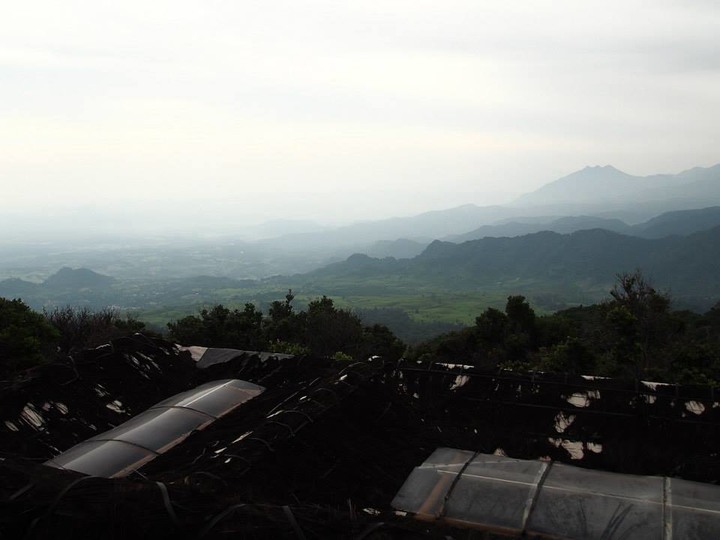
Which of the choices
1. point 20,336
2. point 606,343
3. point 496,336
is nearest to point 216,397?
point 20,336

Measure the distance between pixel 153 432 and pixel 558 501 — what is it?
201 inches

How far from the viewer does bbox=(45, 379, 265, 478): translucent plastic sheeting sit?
6551 millimetres

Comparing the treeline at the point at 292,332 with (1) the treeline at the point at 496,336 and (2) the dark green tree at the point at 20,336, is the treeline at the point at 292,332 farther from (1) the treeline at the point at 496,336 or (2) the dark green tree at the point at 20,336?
(2) the dark green tree at the point at 20,336

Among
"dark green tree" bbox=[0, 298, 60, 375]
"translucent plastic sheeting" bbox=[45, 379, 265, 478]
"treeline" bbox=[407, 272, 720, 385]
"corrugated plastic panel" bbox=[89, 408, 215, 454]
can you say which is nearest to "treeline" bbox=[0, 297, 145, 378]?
"dark green tree" bbox=[0, 298, 60, 375]

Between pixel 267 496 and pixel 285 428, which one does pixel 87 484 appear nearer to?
pixel 267 496

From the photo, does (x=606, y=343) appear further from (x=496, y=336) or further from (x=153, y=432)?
(x=153, y=432)

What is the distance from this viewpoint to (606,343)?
1031 inches

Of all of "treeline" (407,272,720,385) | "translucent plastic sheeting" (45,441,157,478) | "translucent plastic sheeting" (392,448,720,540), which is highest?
"translucent plastic sheeting" (45,441,157,478)

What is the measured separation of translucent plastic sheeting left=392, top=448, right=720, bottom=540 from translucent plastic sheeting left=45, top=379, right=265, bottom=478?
3168mm

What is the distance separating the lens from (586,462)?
7.45m

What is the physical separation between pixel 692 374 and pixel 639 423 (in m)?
11.2

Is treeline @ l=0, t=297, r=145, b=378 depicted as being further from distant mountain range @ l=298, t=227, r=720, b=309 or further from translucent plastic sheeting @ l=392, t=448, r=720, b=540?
distant mountain range @ l=298, t=227, r=720, b=309

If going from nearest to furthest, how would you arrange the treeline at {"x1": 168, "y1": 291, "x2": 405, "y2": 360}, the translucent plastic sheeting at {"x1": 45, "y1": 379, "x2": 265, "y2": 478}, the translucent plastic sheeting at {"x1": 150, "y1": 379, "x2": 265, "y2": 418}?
the translucent plastic sheeting at {"x1": 45, "y1": 379, "x2": 265, "y2": 478} → the translucent plastic sheeting at {"x1": 150, "y1": 379, "x2": 265, "y2": 418} → the treeline at {"x1": 168, "y1": 291, "x2": 405, "y2": 360}

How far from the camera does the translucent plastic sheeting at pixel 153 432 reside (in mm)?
6551
